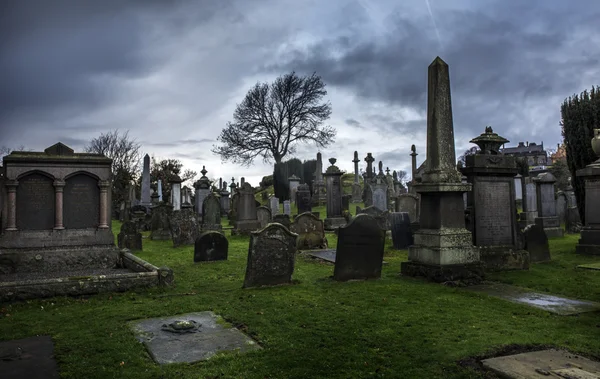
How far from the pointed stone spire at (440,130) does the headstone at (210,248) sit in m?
5.81

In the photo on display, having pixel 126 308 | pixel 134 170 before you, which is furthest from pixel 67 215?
pixel 134 170

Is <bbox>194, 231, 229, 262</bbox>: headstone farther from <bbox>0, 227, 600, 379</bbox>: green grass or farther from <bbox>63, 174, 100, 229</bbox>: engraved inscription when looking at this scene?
<bbox>63, 174, 100, 229</bbox>: engraved inscription

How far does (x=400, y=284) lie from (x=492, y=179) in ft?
12.3

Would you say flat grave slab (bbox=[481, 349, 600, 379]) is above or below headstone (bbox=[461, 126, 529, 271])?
below

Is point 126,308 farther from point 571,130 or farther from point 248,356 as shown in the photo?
point 571,130

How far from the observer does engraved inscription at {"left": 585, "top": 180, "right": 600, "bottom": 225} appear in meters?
12.6

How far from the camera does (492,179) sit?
9945 millimetres

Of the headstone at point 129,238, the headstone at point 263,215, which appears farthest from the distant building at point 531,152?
the headstone at point 129,238

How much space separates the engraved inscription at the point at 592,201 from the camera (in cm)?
1262

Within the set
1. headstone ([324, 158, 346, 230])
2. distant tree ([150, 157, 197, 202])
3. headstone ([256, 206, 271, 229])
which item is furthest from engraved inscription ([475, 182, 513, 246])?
distant tree ([150, 157, 197, 202])

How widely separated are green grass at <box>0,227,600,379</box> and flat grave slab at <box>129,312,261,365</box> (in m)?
0.15

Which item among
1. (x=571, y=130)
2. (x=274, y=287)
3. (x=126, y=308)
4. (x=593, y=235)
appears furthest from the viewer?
(x=571, y=130)

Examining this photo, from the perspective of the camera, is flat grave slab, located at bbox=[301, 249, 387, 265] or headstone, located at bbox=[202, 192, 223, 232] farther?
headstone, located at bbox=[202, 192, 223, 232]

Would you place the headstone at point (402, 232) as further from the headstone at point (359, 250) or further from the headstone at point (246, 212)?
the headstone at point (246, 212)
